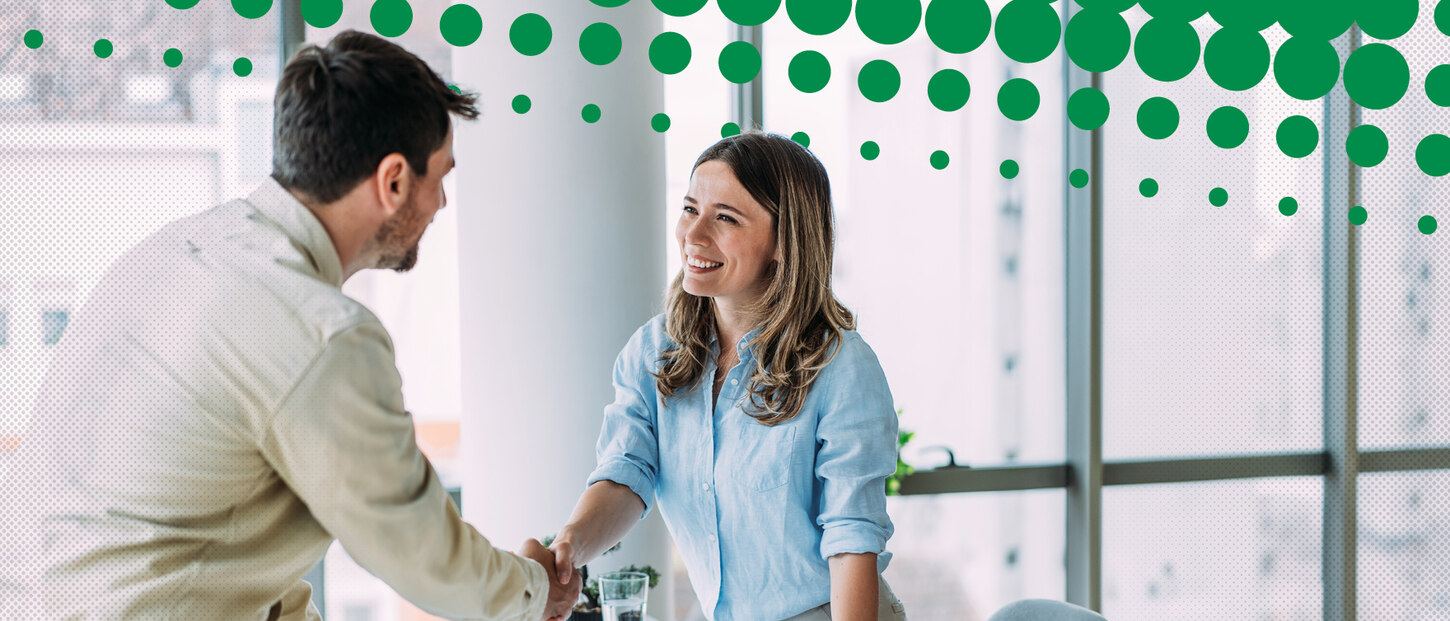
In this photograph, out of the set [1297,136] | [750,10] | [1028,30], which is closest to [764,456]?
[750,10]

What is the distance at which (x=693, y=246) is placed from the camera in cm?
165

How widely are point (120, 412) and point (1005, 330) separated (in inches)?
106

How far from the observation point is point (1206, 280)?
3.29m

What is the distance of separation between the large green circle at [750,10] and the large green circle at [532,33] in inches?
22.0

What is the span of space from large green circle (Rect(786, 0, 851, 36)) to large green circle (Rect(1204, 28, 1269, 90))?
1.21 meters

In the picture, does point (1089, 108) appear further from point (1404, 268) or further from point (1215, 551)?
point (1215, 551)

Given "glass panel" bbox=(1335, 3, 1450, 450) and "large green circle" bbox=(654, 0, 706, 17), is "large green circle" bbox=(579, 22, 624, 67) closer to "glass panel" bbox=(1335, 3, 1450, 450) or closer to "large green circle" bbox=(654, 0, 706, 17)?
"large green circle" bbox=(654, 0, 706, 17)

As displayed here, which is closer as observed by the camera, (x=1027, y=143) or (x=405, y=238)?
(x=405, y=238)

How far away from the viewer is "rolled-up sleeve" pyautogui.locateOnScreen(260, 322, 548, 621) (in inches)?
40.4

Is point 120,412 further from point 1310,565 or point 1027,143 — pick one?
point 1310,565

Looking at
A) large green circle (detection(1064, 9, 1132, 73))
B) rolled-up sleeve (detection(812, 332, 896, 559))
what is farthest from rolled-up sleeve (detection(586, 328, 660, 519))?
large green circle (detection(1064, 9, 1132, 73))

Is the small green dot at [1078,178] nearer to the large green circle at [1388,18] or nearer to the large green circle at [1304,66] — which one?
the large green circle at [1304,66]

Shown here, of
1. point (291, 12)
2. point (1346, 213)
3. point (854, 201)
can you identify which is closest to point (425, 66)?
point (291, 12)

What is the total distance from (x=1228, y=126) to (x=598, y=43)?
6.64ft
